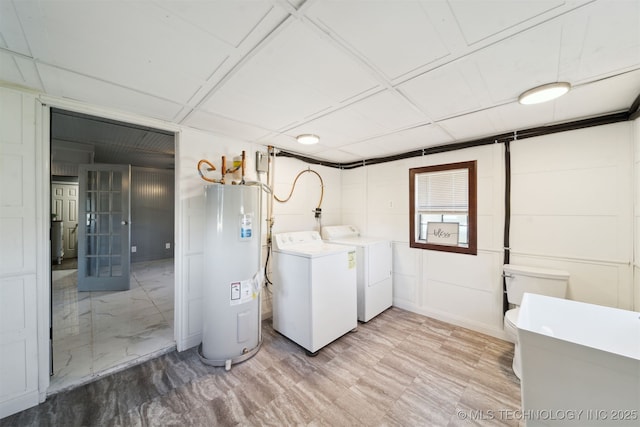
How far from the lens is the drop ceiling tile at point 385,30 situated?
923 millimetres

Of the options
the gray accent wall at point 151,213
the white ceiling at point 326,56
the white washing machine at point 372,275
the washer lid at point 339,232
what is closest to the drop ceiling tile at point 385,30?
the white ceiling at point 326,56

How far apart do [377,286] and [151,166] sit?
6.08 meters

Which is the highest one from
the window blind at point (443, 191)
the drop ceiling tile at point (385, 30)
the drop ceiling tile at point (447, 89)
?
the drop ceiling tile at point (447, 89)

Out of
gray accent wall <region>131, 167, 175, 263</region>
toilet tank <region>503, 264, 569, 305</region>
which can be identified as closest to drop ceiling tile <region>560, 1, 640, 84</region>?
toilet tank <region>503, 264, 569, 305</region>

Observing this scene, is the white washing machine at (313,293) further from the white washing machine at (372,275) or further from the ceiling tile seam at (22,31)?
the ceiling tile seam at (22,31)

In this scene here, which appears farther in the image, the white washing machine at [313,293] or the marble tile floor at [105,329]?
the white washing machine at [313,293]

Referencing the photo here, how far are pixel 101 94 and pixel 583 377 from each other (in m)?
2.97

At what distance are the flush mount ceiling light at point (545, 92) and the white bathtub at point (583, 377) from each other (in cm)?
135

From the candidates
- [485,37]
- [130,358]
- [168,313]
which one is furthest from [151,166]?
[485,37]

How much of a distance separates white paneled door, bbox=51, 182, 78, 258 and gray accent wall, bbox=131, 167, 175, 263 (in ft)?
5.06

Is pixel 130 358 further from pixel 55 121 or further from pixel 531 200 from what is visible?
pixel 531 200

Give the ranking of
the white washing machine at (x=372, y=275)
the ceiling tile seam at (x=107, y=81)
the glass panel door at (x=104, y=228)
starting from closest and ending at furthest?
1. the ceiling tile seam at (x=107, y=81)
2. the white washing machine at (x=372, y=275)
3. the glass panel door at (x=104, y=228)

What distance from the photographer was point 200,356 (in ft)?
7.18

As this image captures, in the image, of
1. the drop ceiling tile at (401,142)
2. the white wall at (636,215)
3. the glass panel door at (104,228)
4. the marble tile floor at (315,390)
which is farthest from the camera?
the glass panel door at (104,228)
